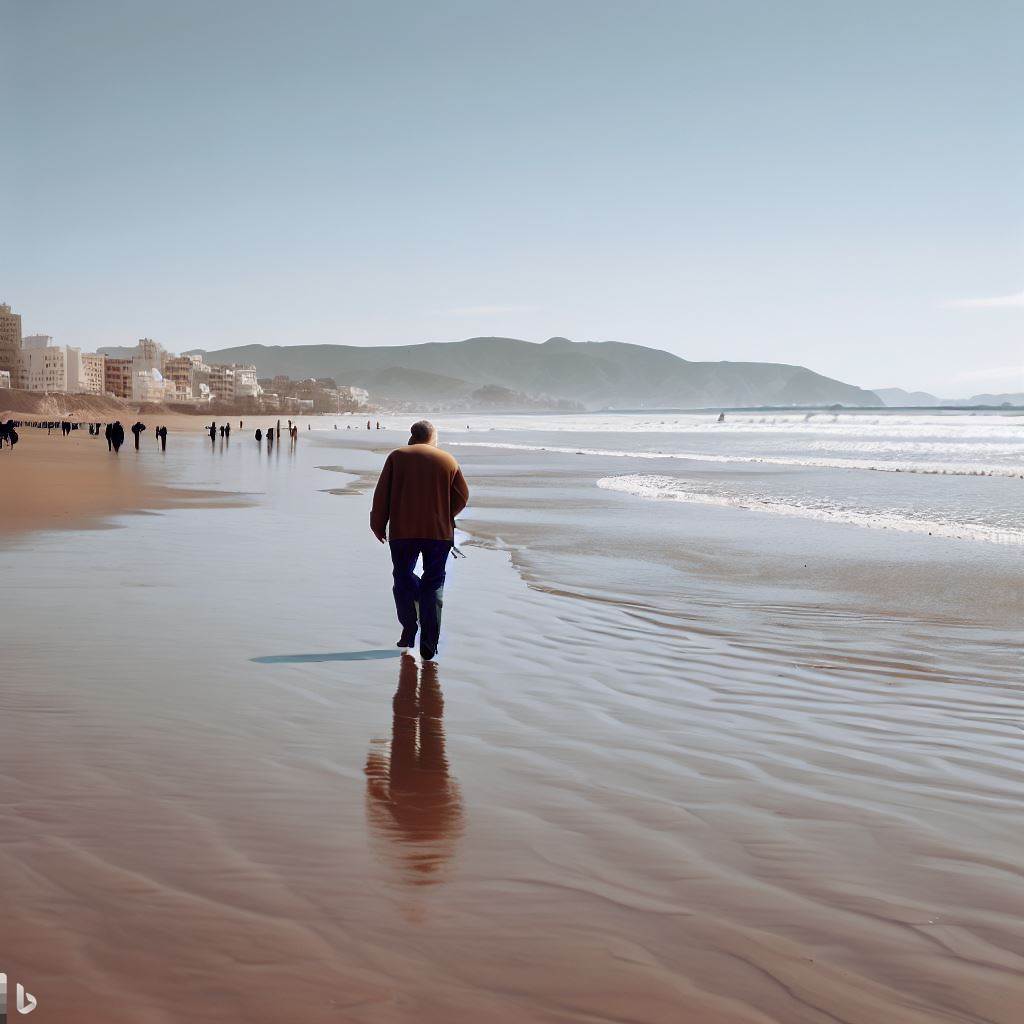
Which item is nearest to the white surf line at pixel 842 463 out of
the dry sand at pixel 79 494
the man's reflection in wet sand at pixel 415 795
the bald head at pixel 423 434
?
the dry sand at pixel 79 494

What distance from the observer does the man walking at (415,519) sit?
7688 mm

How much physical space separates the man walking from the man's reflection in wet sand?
1.47 meters

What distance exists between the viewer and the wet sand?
2939mm

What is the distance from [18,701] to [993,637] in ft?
24.7

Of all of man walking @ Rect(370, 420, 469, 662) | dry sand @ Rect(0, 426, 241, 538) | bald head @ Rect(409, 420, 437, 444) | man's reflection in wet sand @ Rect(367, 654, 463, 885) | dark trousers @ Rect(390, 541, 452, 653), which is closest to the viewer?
man's reflection in wet sand @ Rect(367, 654, 463, 885)

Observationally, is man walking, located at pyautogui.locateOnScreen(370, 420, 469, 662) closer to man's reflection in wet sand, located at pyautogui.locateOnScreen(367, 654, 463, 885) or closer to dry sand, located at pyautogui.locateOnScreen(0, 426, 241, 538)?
man's reflection in wet sand, located at pyautogui.locateOnScreen(367, 654, 463, 885)

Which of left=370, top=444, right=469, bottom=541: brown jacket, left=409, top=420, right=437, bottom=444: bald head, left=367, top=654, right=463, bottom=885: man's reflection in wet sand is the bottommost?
left=367, top=654, right=463, bottom=885: man's reflection in wet sand

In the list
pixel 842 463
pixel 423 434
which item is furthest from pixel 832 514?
pixel 842 463

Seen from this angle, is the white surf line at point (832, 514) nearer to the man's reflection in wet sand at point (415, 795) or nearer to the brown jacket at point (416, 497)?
the brown jacket at point (416, 497)

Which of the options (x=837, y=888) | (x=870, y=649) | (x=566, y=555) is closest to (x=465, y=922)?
(x=837, y=888)

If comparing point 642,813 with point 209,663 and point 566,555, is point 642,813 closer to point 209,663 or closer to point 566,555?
point 209,663

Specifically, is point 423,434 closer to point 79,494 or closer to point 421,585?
point 421,585

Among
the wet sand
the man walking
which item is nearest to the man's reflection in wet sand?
the wet sand

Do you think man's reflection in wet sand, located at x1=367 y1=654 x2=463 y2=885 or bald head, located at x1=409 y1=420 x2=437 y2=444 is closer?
man's reflection in wet sand, located at x1=367 y1=654 x2=463 y2=885
